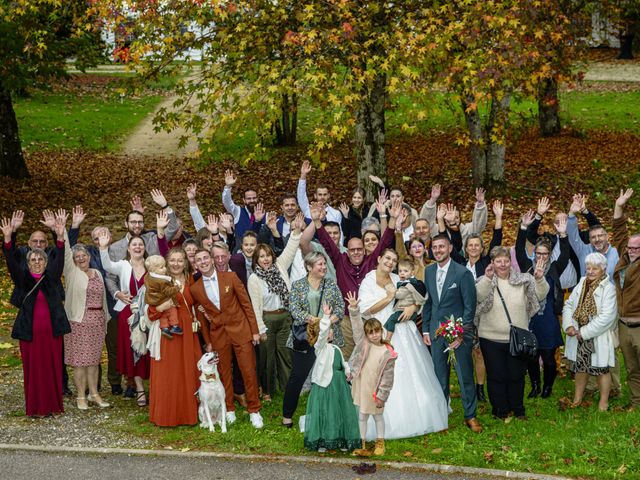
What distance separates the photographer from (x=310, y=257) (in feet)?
31.3

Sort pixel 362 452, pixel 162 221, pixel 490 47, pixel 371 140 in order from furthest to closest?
1. pixel 371 140
2. pixel 490 47
3. pixel 162 221
4. pixel 362 452

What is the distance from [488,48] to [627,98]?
19529 mm

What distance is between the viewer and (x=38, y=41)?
57.7 feet

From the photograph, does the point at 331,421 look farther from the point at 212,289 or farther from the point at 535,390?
the point at 535,390

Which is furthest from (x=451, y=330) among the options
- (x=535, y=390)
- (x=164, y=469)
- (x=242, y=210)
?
(x=242, y=210)

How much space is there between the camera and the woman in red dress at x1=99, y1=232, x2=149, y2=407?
34.2ft

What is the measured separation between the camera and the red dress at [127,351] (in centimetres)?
1048

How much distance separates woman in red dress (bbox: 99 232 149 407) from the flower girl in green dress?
2.60 metres

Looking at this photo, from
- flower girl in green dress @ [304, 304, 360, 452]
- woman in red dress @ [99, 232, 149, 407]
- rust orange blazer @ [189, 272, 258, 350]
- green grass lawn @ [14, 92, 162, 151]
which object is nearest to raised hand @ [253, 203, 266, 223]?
woman in red dress @ [99, 232, 149, 407]

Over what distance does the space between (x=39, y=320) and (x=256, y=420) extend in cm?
273

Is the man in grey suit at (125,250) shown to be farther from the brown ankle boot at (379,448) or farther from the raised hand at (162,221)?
the brown ankle boot at (379,448)

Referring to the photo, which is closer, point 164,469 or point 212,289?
point 164,469

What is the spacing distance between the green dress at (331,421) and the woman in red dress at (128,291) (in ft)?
8.66

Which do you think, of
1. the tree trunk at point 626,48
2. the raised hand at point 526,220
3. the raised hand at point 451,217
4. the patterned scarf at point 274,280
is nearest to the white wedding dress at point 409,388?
the patterned scarf at point 274,280
